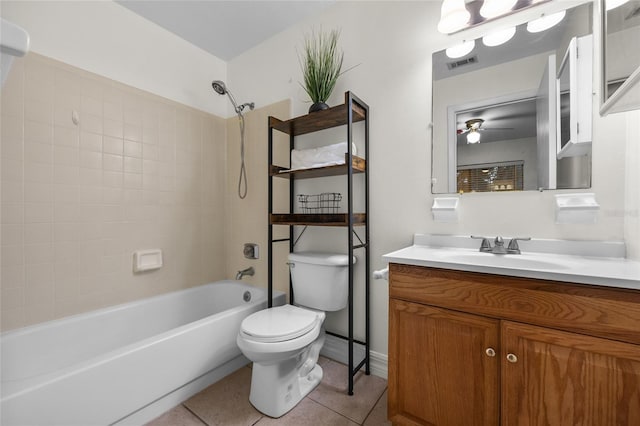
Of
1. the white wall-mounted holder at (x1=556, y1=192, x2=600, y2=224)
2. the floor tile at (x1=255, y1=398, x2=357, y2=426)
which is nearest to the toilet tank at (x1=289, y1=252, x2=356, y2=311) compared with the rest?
the floor tile at (x1=255, y1=398, x2=357, y2=426)

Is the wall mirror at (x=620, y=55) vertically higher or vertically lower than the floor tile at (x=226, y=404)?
higher

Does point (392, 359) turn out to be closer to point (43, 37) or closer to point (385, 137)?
point (385, 137)

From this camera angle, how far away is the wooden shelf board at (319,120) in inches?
61.4

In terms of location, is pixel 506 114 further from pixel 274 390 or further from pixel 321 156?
pixel 274 390

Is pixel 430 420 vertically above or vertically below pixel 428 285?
below

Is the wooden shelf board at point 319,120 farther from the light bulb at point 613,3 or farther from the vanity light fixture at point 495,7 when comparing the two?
the light bulb at point 613,3

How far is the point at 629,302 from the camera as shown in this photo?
76 centimetres

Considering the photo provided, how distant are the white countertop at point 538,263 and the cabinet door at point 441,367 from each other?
7.4 inches

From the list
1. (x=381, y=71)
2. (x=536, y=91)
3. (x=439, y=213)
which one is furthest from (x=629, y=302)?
(x=381, y=71)

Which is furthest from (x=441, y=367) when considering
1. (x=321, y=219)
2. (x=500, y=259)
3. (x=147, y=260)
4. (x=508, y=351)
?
(x=147, y=260)

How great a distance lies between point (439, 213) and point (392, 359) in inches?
30.0

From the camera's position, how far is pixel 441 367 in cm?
104

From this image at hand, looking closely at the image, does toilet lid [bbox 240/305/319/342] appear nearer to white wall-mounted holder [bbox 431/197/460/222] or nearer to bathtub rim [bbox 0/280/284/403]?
bathtub rim [bbox 0/280/284/403]

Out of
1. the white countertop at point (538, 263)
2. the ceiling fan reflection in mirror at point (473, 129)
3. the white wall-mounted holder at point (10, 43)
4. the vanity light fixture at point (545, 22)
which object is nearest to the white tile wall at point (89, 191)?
the white wall-mounted holder at point (10, 43)
